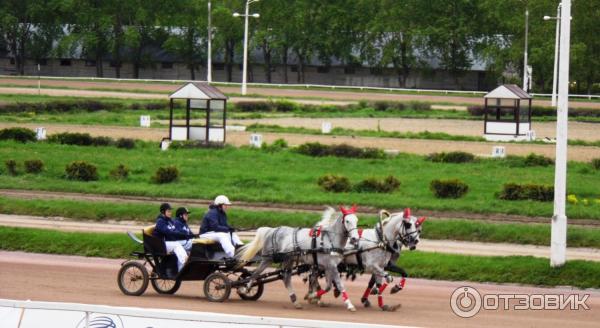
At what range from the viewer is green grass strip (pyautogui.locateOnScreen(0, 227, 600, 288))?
21.3m

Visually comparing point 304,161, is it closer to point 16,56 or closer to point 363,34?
point 363,34

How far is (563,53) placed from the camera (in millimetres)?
21172

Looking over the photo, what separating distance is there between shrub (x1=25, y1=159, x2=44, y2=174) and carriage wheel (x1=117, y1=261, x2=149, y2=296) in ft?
54.7

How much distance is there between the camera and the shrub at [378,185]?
31.6m

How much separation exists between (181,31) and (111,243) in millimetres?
73791

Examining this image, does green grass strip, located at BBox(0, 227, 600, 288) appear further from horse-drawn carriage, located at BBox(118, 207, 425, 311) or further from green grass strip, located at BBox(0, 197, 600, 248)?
horse-drawn carriage, located at BBox(118, 207, 425, 311)

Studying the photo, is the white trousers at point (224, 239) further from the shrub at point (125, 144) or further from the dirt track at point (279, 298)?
the shrub at point (125, 144)

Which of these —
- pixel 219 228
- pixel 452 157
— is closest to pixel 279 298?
pixel 219 228

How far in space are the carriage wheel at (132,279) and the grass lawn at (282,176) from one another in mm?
11108

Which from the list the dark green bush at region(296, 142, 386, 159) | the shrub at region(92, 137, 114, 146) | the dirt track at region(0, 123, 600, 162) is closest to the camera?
the dark green bush at region(296, 142, 386, 159)

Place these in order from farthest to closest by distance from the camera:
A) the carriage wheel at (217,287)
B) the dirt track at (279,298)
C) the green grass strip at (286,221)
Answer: the green grass strip at (286,221) → the carriage wheel at (217,287) → the dirt track at (279,298)

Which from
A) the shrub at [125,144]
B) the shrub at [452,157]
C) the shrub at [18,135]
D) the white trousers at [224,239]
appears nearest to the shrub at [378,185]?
the shrub at [452,157]

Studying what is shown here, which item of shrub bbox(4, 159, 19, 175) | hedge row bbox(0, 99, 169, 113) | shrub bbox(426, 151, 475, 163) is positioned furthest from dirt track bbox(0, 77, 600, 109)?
shrub bbox(4, 159, 19, 175)

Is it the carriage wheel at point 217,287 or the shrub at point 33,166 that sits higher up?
the shrub at point 33,166
